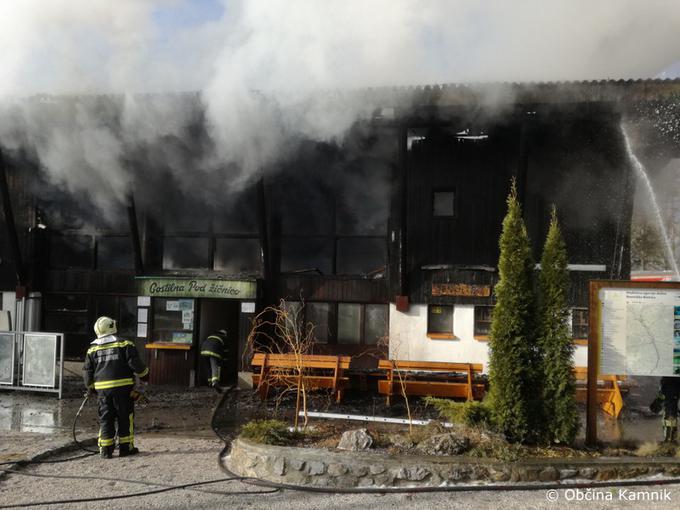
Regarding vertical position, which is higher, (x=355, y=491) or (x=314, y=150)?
(x=314, y=150)

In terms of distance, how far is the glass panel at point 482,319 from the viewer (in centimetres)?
1148

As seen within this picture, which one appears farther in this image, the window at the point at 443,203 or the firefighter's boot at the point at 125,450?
the window at the point at 443,203

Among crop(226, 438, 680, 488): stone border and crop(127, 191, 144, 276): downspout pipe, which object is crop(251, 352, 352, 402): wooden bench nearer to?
crop(127, 191, 144, 276): downspout pipe

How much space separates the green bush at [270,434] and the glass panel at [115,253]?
8.36 metres

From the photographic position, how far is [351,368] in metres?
11.7

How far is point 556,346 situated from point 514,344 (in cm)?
44

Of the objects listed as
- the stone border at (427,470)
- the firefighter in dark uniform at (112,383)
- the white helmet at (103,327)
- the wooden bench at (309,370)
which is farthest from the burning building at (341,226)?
the stone border at (427,470)

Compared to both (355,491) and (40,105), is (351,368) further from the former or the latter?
(40,105)

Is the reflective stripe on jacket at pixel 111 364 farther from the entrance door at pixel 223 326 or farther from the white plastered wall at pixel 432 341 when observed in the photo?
the white plastered wall at pixel 432 341

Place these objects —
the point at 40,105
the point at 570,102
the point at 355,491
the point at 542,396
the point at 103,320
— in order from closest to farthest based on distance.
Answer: the point at 355,491 < the point at 542,396 < the point at 103,320 < the point at 570,102 < the point at 40,105

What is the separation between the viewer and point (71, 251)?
→ 1345cm

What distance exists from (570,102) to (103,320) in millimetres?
8323

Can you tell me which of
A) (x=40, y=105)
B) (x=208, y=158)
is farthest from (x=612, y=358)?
(x=40, y=105)

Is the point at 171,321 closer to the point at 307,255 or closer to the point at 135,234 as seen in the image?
the point at 135,234
